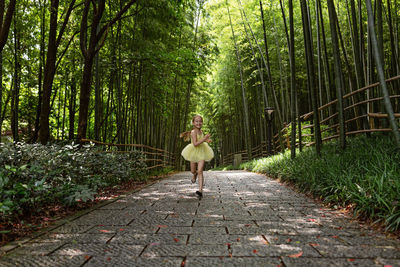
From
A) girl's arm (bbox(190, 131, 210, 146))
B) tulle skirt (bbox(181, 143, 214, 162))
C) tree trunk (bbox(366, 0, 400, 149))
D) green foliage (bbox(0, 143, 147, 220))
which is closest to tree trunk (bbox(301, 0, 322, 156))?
tree trunk (bbox(366, 0, 400, 149))

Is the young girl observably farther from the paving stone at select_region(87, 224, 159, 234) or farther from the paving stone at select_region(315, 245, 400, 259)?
the paving stone at select_region(315, 245, 400, 259)

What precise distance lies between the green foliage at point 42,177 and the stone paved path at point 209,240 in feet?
1.05

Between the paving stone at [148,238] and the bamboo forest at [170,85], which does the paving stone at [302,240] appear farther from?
the paving stone at [148,238]

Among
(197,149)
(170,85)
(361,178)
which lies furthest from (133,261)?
(170,85)

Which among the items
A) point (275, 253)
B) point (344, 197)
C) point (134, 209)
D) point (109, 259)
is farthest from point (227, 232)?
point (344, 197)

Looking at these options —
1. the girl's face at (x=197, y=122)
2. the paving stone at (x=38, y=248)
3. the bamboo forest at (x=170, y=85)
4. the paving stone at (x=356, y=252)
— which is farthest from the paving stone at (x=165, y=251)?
the girl's face at (x=197, y=122)

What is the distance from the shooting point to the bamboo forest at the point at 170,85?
2.54 meters

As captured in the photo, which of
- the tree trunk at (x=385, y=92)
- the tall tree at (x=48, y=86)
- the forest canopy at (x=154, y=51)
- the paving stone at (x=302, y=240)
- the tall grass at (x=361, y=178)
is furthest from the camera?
the forest canopy at (x=154, y=51)

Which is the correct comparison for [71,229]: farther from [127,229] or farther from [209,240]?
[209,240]

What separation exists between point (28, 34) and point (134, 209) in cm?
636

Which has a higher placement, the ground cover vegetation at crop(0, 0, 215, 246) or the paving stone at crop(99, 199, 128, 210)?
the ground cover vegetation at crop(0, 0, 215, 246)

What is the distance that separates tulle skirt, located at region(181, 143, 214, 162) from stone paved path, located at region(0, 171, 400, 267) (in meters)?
1.00

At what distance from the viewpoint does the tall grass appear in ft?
6.95

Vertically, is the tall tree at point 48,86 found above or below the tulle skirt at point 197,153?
above
